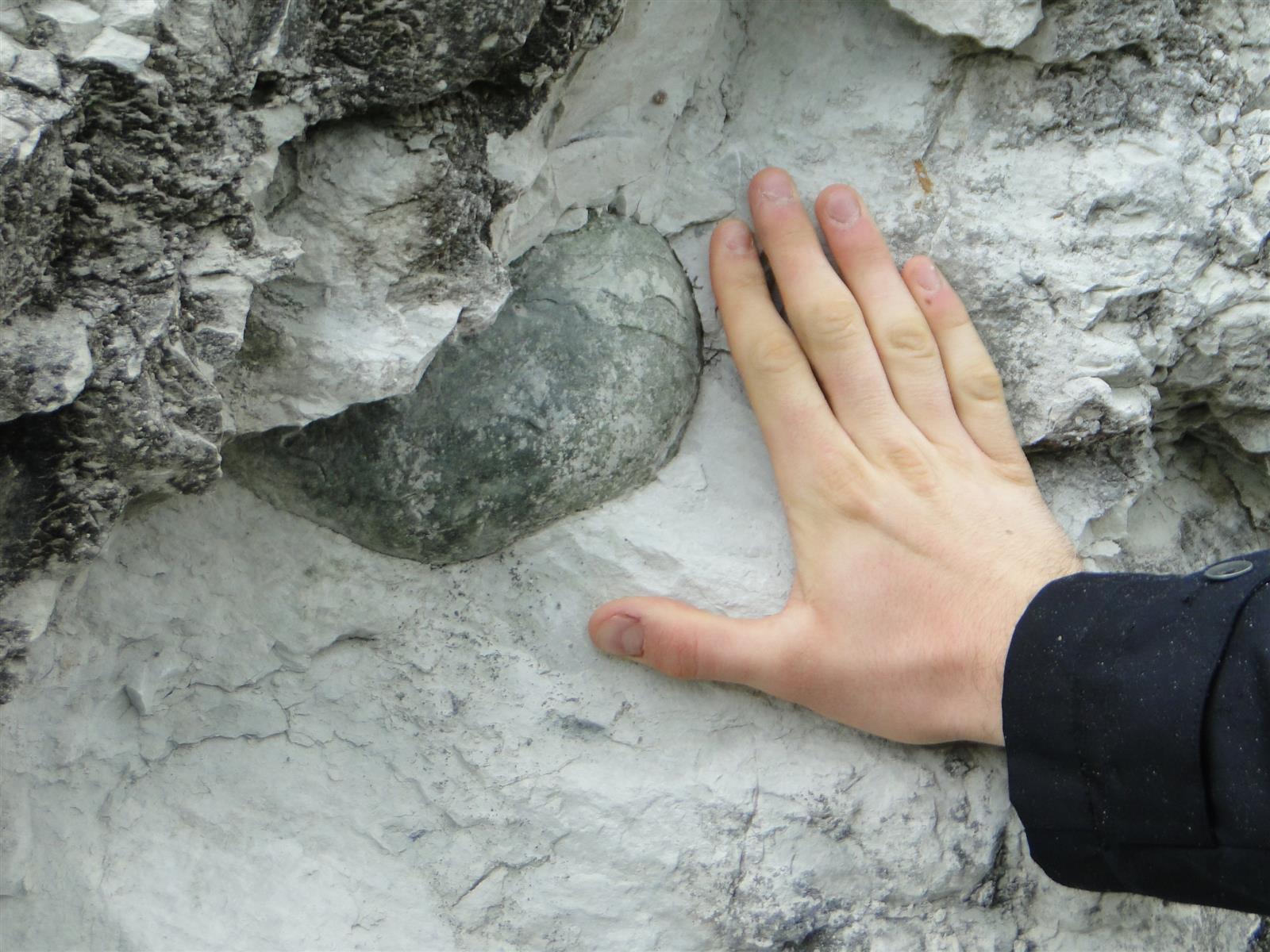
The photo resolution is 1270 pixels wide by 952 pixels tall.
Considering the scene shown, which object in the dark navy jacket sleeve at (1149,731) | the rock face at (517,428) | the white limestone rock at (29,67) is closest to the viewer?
the white limestone rock at (29,67)

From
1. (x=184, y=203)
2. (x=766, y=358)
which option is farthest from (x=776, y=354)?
(x=184, y=203)

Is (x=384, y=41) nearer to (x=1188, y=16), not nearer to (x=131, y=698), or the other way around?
(x=131, y=698)

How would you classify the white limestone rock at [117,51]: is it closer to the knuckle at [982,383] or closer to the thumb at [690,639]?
the thumb at [690,639]

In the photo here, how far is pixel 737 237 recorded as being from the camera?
3.13ft

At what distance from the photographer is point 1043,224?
38.1 inches

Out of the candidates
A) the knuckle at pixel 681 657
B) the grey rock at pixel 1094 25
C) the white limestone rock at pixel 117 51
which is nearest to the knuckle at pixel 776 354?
the knuckle at pixel 681 657

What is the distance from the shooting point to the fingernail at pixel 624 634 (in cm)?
90

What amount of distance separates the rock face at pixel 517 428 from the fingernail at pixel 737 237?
0.20 feet

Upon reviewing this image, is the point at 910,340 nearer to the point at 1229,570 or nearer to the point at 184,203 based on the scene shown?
the point at 1229,570

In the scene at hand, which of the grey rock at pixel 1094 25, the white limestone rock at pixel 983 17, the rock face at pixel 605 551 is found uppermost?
the grey rock at pixel 1094 25

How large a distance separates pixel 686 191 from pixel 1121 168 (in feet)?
1.19

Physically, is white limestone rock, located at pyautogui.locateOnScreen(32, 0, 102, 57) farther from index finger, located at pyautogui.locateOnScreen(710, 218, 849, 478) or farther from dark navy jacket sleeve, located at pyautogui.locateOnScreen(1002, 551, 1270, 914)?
dark navy jacket sleeve, located at pyautogui.locateOnScreen(1002, 551, 1270, 914)

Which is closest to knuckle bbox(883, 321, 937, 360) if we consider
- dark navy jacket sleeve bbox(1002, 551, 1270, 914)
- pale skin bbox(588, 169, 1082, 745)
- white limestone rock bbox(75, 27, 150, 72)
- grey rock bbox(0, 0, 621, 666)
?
pale skin bbox(588, 169, 1082, 745)

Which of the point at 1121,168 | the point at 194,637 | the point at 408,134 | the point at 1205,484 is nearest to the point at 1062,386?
the point at 1121,168
